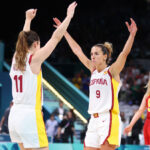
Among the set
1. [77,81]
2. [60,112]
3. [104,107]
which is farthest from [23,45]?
[77,81]

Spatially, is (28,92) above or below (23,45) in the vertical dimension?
below

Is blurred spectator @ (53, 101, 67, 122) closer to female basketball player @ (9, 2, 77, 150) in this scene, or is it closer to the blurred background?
the blurred background

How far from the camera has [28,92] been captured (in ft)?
14.1

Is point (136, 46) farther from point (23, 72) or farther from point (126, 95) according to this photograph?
point (23, 72)

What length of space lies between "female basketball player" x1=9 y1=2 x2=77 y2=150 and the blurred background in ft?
28.1

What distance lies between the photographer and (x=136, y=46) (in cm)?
2073

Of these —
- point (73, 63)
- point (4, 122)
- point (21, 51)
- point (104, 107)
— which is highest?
point (21, 51)

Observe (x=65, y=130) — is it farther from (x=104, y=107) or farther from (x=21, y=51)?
(x=21, y=51)

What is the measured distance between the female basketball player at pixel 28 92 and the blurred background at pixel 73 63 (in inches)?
338

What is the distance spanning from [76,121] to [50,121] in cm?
213

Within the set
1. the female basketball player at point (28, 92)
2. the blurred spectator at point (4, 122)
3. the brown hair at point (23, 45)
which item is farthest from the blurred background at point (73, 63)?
the brown hair at point (23, 45)

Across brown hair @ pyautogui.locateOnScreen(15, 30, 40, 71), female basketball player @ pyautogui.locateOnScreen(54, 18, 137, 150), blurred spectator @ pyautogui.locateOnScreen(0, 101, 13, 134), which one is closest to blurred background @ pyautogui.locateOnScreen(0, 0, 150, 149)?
blurred spectator @ pyautogui.locateOnScreen(0, 101, 13, 134)

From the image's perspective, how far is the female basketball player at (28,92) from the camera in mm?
4227

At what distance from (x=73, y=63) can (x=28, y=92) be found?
43.2 feet
